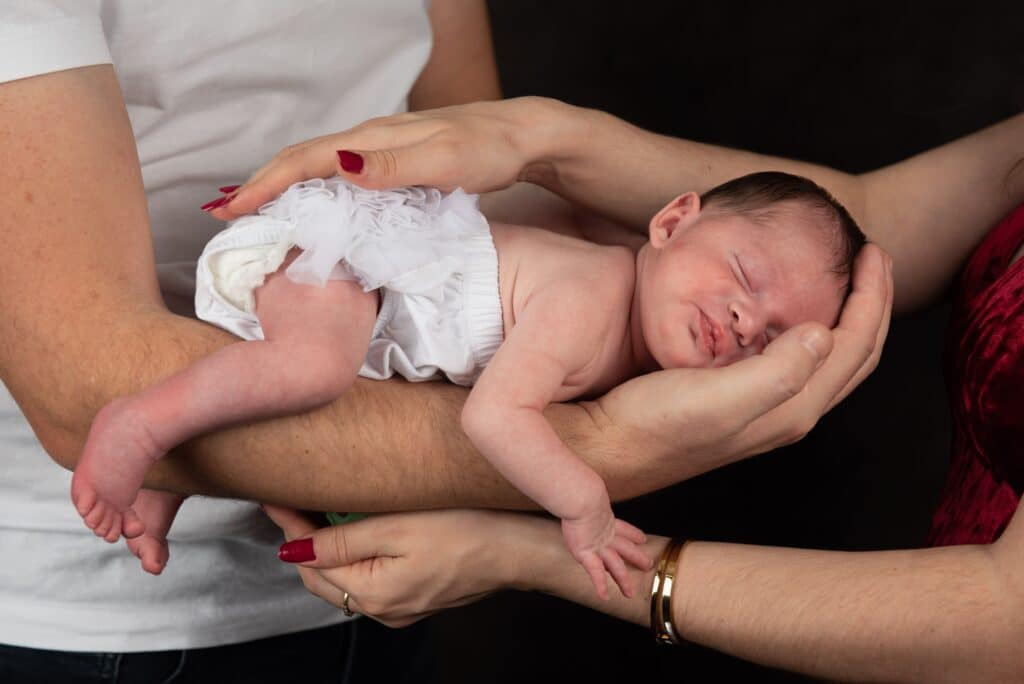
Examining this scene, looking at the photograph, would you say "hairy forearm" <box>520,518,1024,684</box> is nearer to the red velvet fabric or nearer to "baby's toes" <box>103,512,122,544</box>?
the red velvet fabric

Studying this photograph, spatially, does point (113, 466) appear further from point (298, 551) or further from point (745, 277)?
point (745, 277)

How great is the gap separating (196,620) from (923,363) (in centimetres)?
146

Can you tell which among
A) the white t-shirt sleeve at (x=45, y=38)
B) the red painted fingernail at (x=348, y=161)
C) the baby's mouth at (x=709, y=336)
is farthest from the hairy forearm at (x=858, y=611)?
the white t-shirt sleeve at (x=45, y=38)

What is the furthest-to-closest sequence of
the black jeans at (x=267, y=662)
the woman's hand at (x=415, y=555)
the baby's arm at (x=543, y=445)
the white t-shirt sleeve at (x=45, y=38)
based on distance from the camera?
1. the black jeans at (x=267, y=662)
2. the woman's hand at (x=415, y=555)
3. the baby's arm at (x=543, y=445)
4. the white t-shirt sleeve at (x=45, y=38)

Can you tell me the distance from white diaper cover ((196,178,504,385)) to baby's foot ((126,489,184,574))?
0.74ft

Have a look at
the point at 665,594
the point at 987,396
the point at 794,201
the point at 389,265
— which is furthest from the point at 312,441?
the point at 987,396

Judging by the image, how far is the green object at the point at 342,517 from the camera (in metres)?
1.42

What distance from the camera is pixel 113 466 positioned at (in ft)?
3.89

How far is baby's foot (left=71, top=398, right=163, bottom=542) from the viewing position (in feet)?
3.85

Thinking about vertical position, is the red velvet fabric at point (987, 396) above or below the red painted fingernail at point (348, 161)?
below

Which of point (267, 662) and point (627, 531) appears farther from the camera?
point (267, 662)

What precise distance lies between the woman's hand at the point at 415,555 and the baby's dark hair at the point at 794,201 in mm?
456

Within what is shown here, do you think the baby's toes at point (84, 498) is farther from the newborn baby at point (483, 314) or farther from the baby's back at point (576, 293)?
the baby's back at point (576, 293)

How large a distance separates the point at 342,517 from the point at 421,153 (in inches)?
17.1
